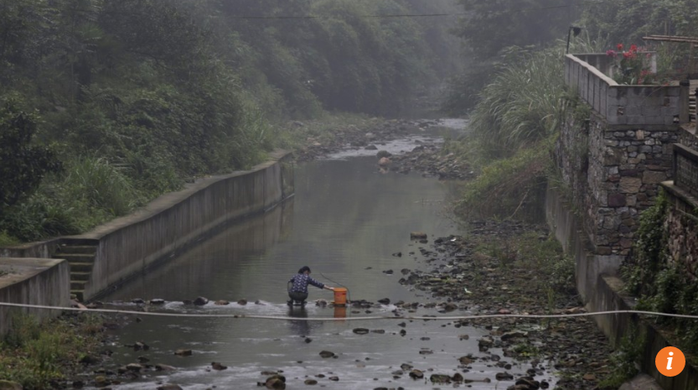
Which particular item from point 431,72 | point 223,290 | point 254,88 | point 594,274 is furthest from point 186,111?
point 431,72

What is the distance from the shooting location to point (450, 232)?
3531 centimetres

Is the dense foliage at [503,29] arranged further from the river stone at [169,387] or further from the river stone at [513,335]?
the river stone at [169,387]

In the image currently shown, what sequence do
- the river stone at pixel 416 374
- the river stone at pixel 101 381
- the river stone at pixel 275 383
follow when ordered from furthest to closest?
the river stone at pixel 416 374 → the river stone at pixel 275 383 → the river stone at pixel 101 381

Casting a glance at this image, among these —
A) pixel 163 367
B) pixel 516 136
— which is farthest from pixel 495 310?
pixel 516 136

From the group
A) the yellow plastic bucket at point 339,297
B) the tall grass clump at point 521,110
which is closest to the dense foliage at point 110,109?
the yellow plastic bucket at point 339,297

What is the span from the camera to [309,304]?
80.5ft

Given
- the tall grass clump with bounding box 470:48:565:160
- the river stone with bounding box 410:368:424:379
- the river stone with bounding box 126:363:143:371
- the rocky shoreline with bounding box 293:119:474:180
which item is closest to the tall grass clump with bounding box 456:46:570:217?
the tall grass clump with bounding box 470:48:565:160

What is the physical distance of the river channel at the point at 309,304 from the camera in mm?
18531

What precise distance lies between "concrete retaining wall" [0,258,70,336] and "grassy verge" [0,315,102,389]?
27cm

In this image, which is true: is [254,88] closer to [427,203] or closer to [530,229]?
[427,203]

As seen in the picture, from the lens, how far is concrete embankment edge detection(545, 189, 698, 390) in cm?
1522

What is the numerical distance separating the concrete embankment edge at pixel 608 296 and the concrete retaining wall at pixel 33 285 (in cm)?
1003

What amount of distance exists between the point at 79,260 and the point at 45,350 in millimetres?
6230

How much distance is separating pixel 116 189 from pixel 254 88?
33.0m
